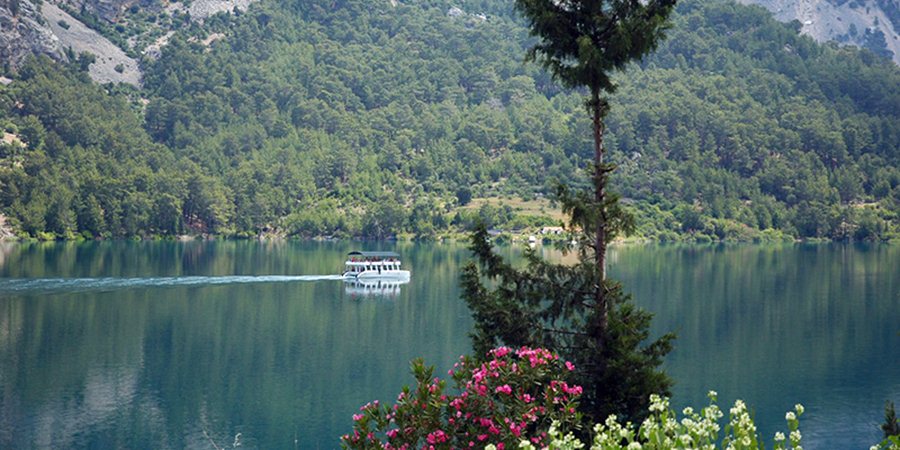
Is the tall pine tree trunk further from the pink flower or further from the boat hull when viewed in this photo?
the boat hull

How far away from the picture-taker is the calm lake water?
45.2m

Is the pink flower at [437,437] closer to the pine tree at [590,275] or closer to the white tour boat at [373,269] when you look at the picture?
the pine tree at [590,275]

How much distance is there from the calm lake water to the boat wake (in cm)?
26

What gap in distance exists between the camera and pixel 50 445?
40.2 metres

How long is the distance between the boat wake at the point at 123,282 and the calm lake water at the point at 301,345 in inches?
10.1

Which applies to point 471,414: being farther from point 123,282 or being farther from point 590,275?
point 123,282

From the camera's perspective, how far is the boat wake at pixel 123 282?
8400cm

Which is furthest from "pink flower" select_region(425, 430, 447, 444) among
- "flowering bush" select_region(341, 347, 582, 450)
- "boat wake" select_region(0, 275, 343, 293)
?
"boat wake" select_region(0, 275, 343, 293)

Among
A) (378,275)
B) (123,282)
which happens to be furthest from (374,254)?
(123,282)

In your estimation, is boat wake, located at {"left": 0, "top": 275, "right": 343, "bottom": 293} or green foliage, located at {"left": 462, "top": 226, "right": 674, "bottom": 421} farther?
boat wake, located at {"left": 0, "top": 275, "right": 343, "bottom": 293}

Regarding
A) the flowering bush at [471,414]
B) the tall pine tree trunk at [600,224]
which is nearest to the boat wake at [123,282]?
the tall pine tree trunk at [600,224]

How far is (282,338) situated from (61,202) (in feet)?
334

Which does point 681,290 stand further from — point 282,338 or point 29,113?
point 29,113

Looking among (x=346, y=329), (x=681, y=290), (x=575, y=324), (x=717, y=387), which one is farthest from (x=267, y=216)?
(x=575, y=324)
